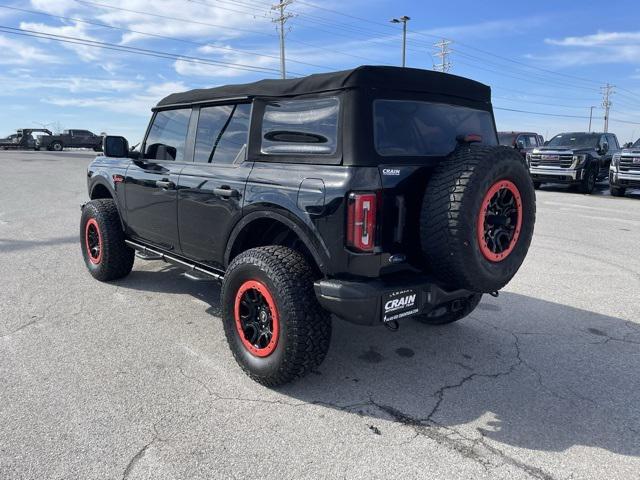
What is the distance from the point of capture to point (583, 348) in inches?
149

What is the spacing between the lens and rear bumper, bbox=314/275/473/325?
8.80 feet

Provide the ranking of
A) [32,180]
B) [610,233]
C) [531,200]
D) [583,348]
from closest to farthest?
1. [531,200]
2. [583,348]
3. [610,233]
4. [32,180]

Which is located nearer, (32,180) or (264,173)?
(264,173)

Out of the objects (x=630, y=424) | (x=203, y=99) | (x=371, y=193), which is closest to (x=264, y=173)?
(x=371, y=193)

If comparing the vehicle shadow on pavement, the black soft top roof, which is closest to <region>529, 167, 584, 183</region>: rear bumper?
the vehicle shadow on pavement

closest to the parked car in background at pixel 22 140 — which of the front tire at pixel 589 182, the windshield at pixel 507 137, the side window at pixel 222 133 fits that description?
the windshield at pixel 507 137

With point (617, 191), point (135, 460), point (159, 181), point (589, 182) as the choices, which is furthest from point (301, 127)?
point (617, 191)

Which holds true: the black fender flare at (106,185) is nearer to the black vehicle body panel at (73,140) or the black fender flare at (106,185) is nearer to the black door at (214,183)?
the black door at (214,183)

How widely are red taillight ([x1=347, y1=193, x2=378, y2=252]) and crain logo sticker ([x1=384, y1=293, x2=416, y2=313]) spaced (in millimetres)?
320

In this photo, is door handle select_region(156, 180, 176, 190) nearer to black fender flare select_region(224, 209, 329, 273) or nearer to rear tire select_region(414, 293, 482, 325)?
black fender flare select_region(224, 209, 329, 273)

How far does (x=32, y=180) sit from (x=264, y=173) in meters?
16.3

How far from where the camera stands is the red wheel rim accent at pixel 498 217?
2764 mm

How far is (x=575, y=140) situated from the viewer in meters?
16.2

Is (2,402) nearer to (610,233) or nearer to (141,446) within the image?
(141,446)
